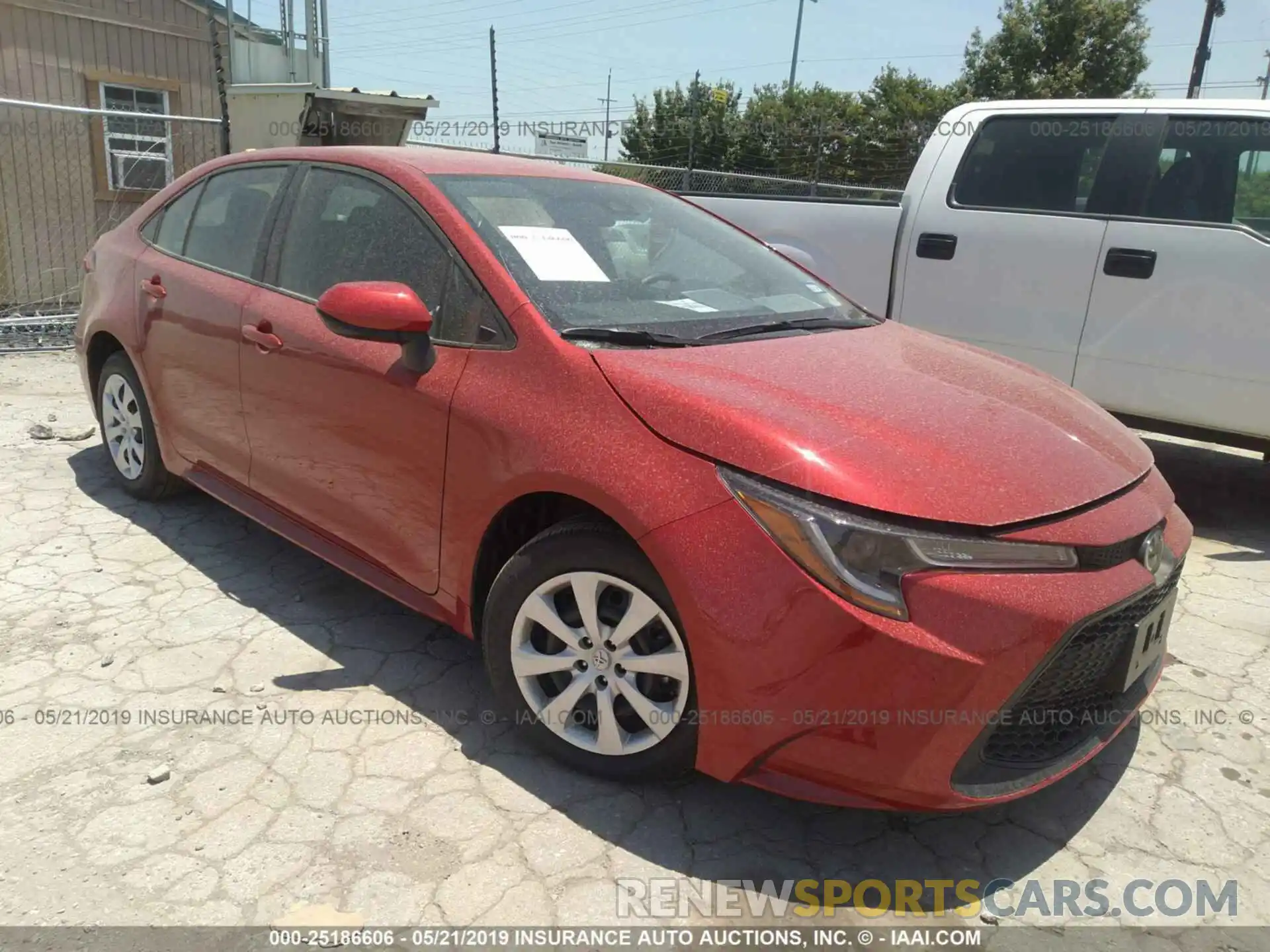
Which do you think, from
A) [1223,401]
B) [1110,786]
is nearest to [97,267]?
[1110,786]

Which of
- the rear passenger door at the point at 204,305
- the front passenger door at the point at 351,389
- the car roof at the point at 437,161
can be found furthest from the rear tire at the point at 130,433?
the car roof at the point at 437,161

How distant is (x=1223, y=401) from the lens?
4.46 meters

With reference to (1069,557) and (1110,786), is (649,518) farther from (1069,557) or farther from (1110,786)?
(1110,786)

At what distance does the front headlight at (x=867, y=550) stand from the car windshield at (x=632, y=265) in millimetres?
778

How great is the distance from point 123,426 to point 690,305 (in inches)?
114

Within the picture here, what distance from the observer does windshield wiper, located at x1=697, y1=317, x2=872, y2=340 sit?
108 inches

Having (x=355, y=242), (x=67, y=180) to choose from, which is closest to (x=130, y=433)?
(x=355, y=242)

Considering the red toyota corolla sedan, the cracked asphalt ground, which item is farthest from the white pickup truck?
the red toyota corolla sedan

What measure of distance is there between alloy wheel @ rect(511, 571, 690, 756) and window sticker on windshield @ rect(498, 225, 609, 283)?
0.94 metres

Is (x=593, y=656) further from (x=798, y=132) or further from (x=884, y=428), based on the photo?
(x=798, y=132)

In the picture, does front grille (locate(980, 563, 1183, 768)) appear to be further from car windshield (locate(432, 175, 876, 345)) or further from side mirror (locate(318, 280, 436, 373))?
side mirror (locate(318, 280, 436, 373))

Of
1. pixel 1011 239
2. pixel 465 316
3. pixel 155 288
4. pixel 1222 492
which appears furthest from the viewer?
pixel 1222 492

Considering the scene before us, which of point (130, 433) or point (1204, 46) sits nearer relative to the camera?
point (130, 433)

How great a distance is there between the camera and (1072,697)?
219 centimetres
